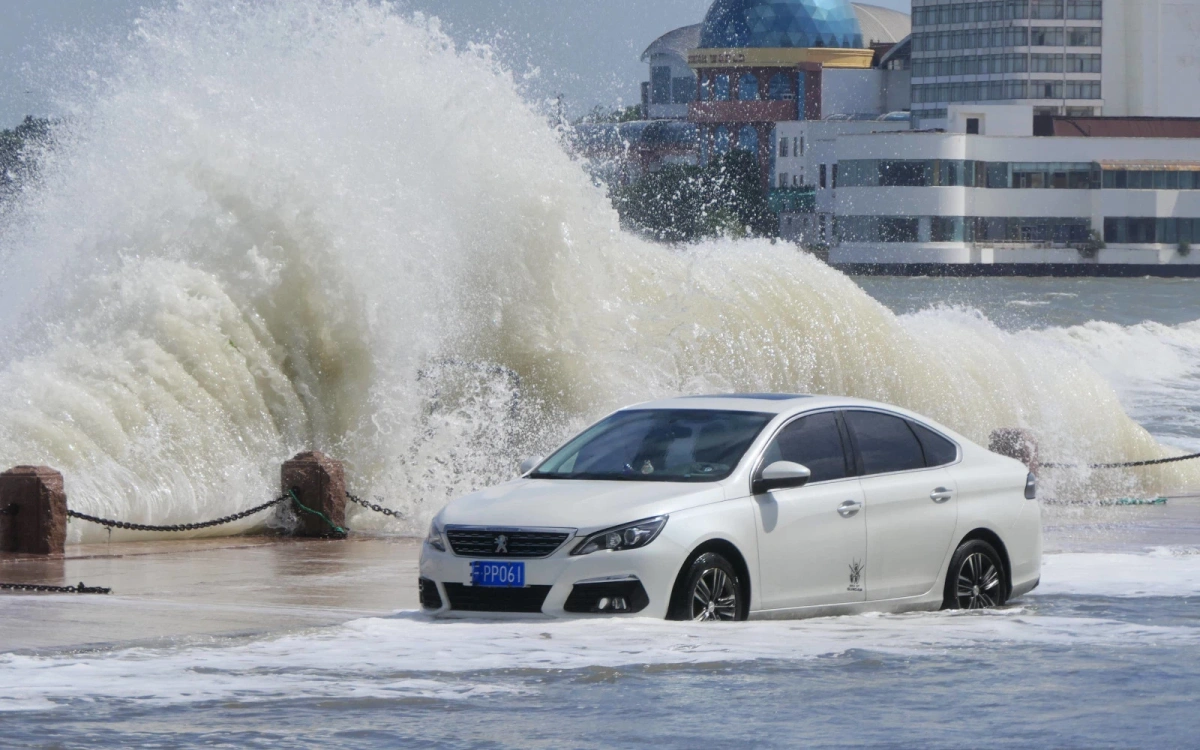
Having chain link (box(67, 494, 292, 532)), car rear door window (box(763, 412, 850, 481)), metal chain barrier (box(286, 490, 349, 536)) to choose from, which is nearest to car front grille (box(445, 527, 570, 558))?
car rear door window (box(763, 412, 850, 481))

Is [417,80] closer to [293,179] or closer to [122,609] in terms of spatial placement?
[293,179]

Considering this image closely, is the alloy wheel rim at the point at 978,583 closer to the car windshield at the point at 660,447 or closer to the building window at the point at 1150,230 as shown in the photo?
the car windshield at the point at 660,447

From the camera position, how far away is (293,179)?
66.8ft

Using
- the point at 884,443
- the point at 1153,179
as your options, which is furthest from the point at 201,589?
the point at 1153,179

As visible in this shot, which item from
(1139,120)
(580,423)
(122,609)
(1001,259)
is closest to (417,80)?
(580,423)

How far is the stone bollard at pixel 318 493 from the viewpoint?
53.1 ft

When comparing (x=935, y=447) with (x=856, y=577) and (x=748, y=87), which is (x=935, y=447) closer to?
(x=856, y=577)

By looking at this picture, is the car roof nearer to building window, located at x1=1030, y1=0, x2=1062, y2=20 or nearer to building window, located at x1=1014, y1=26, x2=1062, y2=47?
building window, located at x1=1014, y1=26, x2=1062, y2=47

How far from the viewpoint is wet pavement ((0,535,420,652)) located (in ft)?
33.3

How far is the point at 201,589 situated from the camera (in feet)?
40.1

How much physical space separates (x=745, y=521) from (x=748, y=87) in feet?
486

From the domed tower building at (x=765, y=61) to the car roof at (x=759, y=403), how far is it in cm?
14284

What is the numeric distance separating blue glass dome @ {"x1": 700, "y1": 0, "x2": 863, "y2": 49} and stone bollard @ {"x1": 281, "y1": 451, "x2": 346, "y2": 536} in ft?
454

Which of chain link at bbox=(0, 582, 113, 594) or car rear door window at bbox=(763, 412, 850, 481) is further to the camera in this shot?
chain link at bbox=(0, 582, 113, 594)
